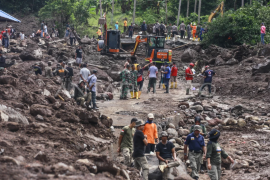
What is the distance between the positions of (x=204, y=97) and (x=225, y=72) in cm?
633

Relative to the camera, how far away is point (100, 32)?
35.2 metres

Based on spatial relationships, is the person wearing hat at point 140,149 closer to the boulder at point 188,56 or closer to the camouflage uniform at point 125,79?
the camouflage uniform at point 125,79

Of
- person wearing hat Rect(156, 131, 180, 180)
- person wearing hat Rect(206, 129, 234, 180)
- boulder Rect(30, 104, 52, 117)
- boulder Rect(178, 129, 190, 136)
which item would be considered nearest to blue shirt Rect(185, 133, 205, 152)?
person wearing hat Rect(206, 129, 234, 180)

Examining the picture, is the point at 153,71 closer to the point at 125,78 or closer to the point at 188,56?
the point at 125,78

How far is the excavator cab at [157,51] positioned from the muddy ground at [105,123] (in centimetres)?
309

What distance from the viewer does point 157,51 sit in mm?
24969

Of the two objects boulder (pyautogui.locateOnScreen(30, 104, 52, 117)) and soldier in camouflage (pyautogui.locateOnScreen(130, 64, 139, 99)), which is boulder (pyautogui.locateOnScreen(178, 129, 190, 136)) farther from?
soldier in camouflage (pyautogui.locateOnScreen(130, 64, 139, 99))

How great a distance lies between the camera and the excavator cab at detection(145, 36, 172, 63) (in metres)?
24.7

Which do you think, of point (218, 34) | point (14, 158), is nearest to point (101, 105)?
point (14, 158)

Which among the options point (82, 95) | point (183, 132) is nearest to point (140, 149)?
point (183, 132)

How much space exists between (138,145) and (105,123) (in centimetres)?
387

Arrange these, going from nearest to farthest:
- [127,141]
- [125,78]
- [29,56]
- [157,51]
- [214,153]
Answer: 1. [214,153]
2. [127,141]
3. [125,78]
4. [29,56]
5. [157,51]

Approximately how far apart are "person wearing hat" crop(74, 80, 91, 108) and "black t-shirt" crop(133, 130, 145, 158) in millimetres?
5811

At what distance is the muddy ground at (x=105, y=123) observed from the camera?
6.69 m
